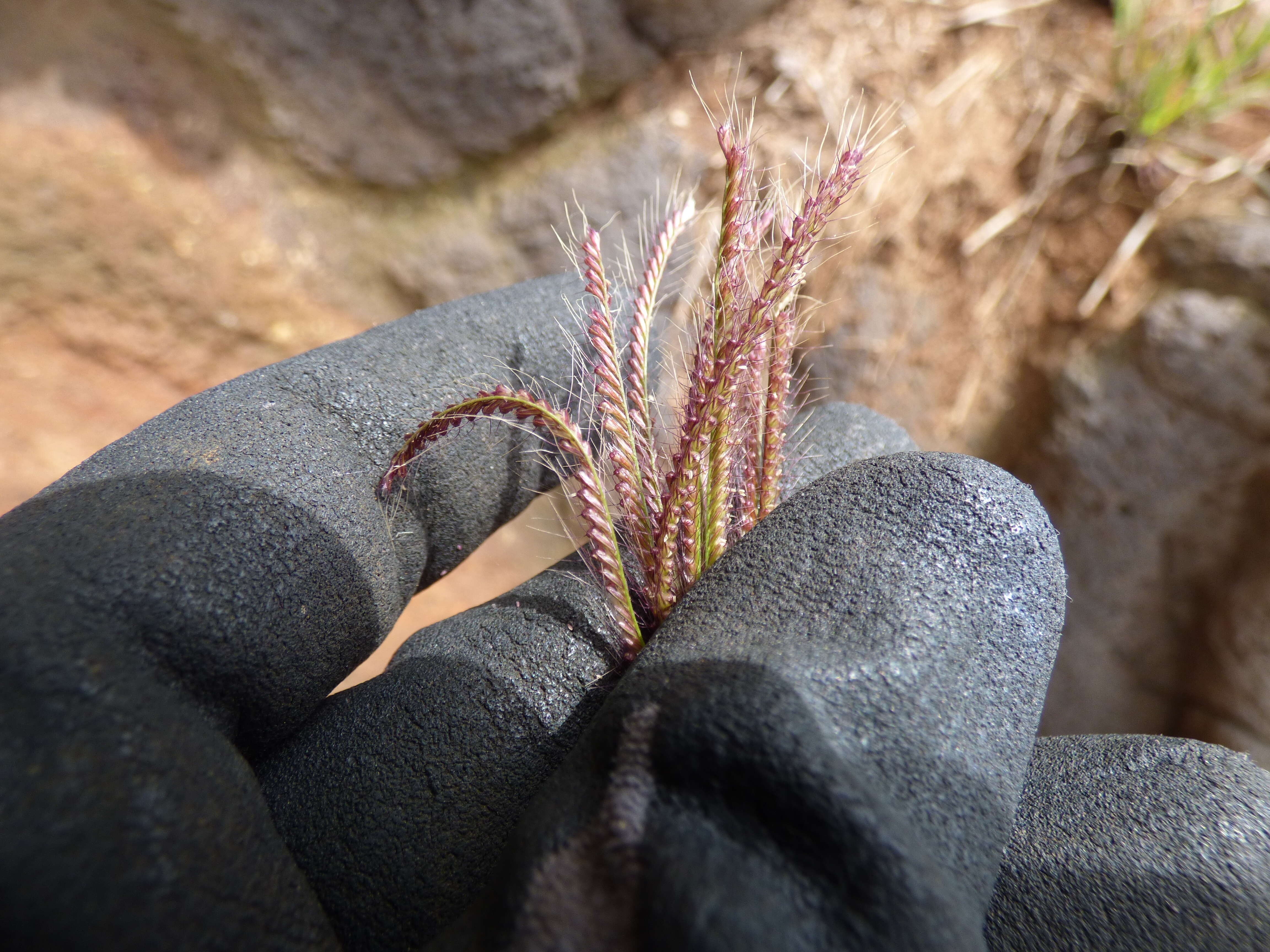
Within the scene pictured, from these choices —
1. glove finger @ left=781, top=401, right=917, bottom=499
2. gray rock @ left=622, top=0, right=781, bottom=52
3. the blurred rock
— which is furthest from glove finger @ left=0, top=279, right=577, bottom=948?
the blurred rock

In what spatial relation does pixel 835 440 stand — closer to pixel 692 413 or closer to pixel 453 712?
pixel 692 413

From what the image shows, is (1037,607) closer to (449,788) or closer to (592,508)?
(592,508)

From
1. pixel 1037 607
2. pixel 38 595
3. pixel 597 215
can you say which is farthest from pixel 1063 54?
pixel 38 595

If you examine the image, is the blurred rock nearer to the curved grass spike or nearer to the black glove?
the black glove

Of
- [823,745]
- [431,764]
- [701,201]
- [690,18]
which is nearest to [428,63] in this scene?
[690,18]

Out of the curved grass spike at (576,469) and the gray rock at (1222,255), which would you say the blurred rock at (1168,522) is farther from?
the curved grass spike at (576,469)

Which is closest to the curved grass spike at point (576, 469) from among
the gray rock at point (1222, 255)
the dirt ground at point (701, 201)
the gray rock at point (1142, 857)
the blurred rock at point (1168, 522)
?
the gray rock at point (1142, 857)

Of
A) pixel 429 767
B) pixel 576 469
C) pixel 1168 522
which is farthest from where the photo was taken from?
pixel 1168 522
